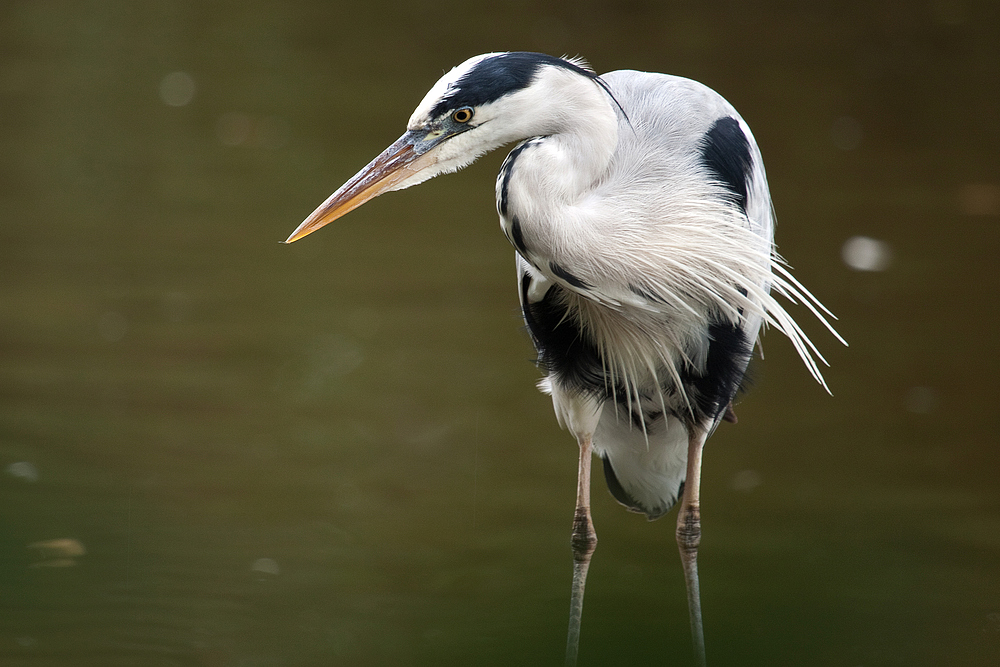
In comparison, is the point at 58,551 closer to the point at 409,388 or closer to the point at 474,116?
the point at 409,388

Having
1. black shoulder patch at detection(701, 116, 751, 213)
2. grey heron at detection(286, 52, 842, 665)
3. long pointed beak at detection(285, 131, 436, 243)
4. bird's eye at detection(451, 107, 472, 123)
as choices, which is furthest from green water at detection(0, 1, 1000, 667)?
bird's eye at detection(451, 107, 472, 123)

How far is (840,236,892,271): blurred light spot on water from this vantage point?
4.34m

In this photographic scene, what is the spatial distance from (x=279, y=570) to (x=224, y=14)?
15.7ft

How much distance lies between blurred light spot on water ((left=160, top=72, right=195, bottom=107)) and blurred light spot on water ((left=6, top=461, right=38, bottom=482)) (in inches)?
115

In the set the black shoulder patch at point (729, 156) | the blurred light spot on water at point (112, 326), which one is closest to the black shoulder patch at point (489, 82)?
the black shoulder patch at point (729, 156)

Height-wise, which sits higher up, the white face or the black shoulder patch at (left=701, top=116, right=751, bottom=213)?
the black shoulder patch at (left=701, top=116, right=751, bottom=213)

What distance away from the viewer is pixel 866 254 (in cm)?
441

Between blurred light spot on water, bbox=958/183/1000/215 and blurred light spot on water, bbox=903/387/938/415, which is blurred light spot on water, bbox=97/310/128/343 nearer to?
blurred light spot on water, bbox=903/387/938/415

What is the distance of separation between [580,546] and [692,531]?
254 mm

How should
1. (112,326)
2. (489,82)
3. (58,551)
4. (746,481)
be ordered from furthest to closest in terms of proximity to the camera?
(112,326) → (746,481) → (58,551) → (489,82)

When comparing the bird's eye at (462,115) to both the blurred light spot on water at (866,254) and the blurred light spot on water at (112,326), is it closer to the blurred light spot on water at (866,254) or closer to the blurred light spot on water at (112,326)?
the blurred light spot on water at (112,326)

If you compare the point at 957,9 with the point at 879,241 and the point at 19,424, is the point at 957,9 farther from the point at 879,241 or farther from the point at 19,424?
the point at 19,424

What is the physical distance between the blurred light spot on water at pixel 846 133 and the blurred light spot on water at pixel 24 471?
12.1 feet

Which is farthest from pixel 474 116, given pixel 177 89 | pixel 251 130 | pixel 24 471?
pixel 177 89
